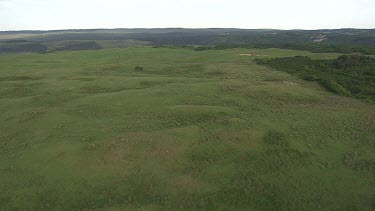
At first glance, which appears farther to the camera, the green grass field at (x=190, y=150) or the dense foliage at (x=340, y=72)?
the dense foliage at (x=340, y=72)

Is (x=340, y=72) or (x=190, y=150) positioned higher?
(x=340, y=72)

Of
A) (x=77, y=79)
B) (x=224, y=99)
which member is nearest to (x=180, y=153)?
(x=224, y=99)

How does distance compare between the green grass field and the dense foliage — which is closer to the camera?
the green grass field

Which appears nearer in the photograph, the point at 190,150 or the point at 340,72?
the point at 190,150

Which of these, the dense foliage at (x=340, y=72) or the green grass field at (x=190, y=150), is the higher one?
the dense foliage at (x=340, y=72)

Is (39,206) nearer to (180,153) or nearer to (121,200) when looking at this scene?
(121,200)
